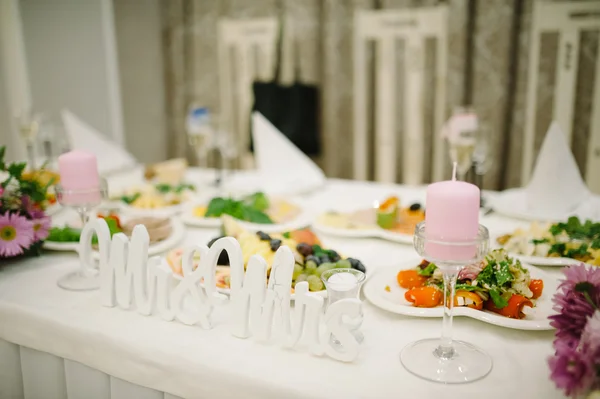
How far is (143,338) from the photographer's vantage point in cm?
100

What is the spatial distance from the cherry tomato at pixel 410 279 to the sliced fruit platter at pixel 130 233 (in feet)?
2.04

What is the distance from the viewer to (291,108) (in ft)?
10.8

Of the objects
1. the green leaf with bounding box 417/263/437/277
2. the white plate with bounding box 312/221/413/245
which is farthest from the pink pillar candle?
the white plate with bounding box 312/221/413/245

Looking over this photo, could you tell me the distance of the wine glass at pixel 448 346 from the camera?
0.82 metres

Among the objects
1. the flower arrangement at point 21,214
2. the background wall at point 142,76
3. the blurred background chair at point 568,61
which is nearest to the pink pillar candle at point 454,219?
the flower arrangement at point 21,214

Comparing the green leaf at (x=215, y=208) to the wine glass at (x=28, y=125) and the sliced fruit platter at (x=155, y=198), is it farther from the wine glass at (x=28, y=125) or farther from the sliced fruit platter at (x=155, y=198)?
the wine glass at (x=28, y=125)

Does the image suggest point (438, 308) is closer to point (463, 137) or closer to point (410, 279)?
point (410, 279)

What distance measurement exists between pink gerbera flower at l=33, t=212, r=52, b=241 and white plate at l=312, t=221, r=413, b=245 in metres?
0.71

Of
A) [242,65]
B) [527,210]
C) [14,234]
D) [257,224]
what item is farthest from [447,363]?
[242,65]

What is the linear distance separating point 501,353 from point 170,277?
63cm

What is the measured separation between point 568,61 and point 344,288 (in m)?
2.30

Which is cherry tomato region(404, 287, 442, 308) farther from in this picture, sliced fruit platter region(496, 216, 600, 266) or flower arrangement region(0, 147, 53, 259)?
flower arrangement region(0, 147, 53, 259)

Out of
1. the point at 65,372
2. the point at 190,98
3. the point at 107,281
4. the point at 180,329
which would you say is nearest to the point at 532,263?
the point at 180,329

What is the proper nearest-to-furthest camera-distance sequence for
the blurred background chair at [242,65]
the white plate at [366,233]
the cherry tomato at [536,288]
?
the cherry tomato at [536,288], the white plate at [366,233], the blurred background chair at [242,65]
